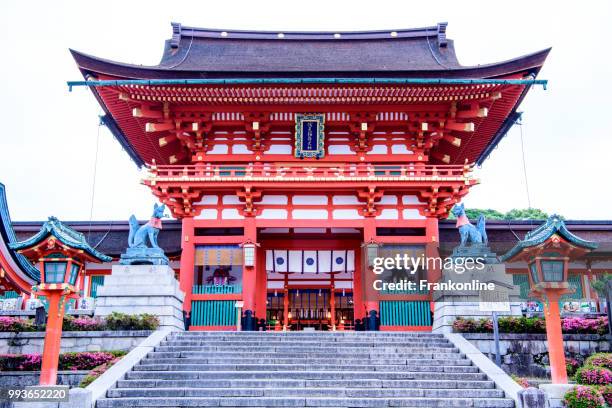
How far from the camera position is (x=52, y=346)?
10.9 m

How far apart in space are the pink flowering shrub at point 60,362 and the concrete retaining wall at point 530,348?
Result: 8977mm

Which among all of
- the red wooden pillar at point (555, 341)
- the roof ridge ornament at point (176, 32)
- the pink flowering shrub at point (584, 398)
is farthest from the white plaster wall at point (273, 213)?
the pink flowering shrub at point (584, 398)

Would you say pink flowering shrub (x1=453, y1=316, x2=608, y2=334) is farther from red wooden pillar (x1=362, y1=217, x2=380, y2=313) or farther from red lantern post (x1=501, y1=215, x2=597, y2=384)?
red wooden pillar (x1=362, y1=217, x2=380, y2=313)

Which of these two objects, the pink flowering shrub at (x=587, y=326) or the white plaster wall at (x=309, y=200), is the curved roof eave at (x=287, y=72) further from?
the pink flowering shrub at (x=587, y=326)

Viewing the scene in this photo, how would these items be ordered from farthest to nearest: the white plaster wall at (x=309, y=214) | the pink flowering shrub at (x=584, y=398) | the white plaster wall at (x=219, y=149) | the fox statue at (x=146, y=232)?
1. the white plaster wall at (x=219, y=149)
2. the white plaster wall at (x=309, y=214)
3. the fox statue at (x=146, y=232)
4. the pink flowering shrub at (x=584, y=398)

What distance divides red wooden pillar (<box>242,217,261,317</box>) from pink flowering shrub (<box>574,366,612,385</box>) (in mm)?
9862

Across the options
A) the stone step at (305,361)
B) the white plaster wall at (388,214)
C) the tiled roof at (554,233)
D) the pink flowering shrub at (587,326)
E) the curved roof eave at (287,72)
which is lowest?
the stone step at (305,361)

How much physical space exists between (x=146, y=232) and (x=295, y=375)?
6.77 meters

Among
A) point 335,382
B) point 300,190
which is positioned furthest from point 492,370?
point 300,190

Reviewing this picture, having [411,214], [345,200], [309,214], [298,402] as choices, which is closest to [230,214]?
[309,214]

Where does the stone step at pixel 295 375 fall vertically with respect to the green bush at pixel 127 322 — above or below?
below

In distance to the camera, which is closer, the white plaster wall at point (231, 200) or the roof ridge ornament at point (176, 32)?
the white plaster wall at point (231, 200)

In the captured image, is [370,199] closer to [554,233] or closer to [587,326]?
[587,326]

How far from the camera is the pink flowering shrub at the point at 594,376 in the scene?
1087 cm
